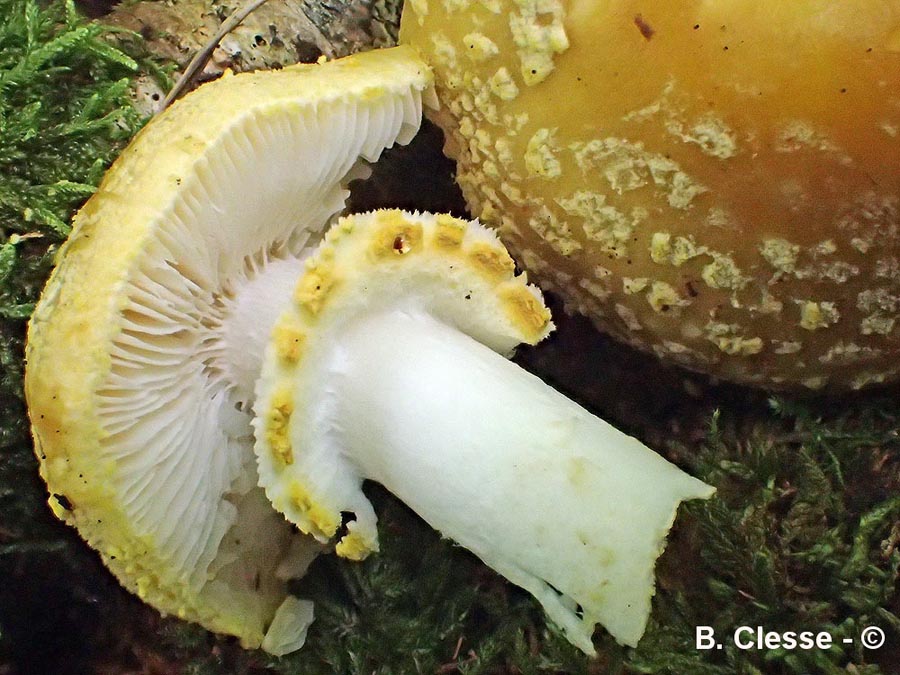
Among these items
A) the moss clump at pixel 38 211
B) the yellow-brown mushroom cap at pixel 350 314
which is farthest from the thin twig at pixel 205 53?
the yellow-brown mushroom cap at pixel 350 314

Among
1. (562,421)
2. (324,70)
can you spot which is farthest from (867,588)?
(324,70)

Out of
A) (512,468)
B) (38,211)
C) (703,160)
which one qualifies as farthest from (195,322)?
(703,160)

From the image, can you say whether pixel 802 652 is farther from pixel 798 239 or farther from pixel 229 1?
pixel 229 1

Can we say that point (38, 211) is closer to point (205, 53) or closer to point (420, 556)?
point (205, 53)

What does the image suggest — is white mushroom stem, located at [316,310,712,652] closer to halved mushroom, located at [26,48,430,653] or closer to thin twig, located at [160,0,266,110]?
halved mushroom, located at [26,48,430,653]

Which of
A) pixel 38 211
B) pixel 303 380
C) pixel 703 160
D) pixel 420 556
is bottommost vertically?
pixel 420 556
